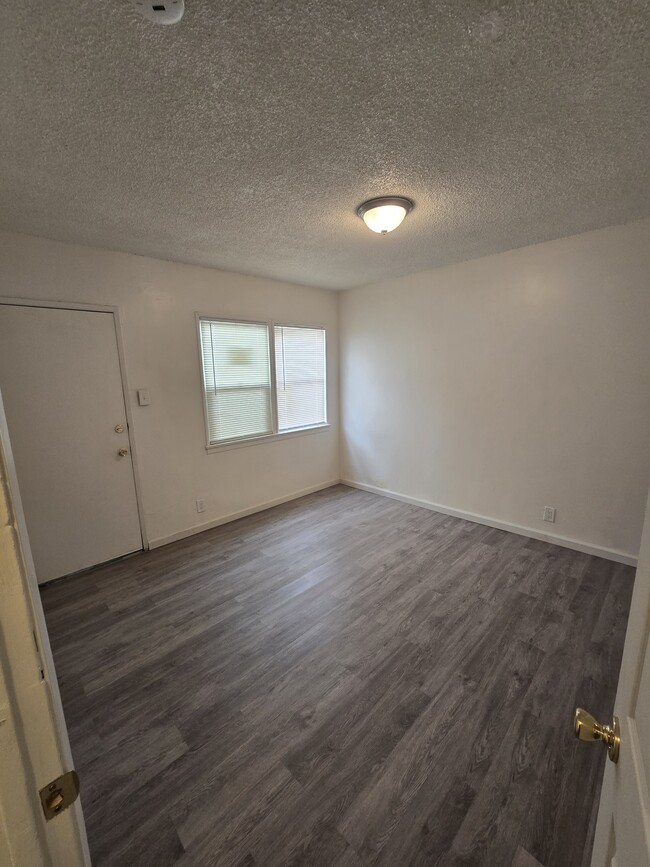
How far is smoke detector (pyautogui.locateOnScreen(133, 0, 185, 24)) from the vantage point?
896mm

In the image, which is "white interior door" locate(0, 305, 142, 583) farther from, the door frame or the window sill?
the window sill

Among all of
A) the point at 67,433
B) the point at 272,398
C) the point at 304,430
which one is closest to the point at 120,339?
the point at 67,433

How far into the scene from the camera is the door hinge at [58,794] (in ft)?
1.72

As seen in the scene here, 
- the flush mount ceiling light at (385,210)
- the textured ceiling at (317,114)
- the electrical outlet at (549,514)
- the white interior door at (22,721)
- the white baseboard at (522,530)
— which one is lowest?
the white baseboard at (522,530)

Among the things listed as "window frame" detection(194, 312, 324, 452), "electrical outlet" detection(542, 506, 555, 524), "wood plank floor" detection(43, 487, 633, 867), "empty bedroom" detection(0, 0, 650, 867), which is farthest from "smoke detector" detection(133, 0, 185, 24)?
"electrical outlet" detection(542, 506, 555, 524)

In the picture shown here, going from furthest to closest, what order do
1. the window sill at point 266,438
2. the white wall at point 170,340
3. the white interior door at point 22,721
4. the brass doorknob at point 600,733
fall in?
the window sill at point 266,438
the white wall at point 170,340
the brass doorknob at point 600,733
the white interior door at point 22,721

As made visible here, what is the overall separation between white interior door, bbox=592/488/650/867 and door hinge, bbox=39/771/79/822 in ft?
2.74

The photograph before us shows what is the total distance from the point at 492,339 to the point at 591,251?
91 cm

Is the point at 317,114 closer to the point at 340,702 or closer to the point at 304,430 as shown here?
the point at 340,702

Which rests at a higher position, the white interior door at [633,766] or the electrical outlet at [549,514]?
the white interior door at [633,766]

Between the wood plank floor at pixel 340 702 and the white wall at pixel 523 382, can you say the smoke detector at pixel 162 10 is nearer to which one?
the wood plank floor at pixel 340 702

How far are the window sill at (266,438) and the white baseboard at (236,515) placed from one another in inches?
28.2

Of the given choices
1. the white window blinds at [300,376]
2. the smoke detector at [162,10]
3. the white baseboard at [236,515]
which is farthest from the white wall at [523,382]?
the smoke detector at [162,10]

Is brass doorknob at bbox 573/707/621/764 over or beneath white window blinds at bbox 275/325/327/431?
beneath
